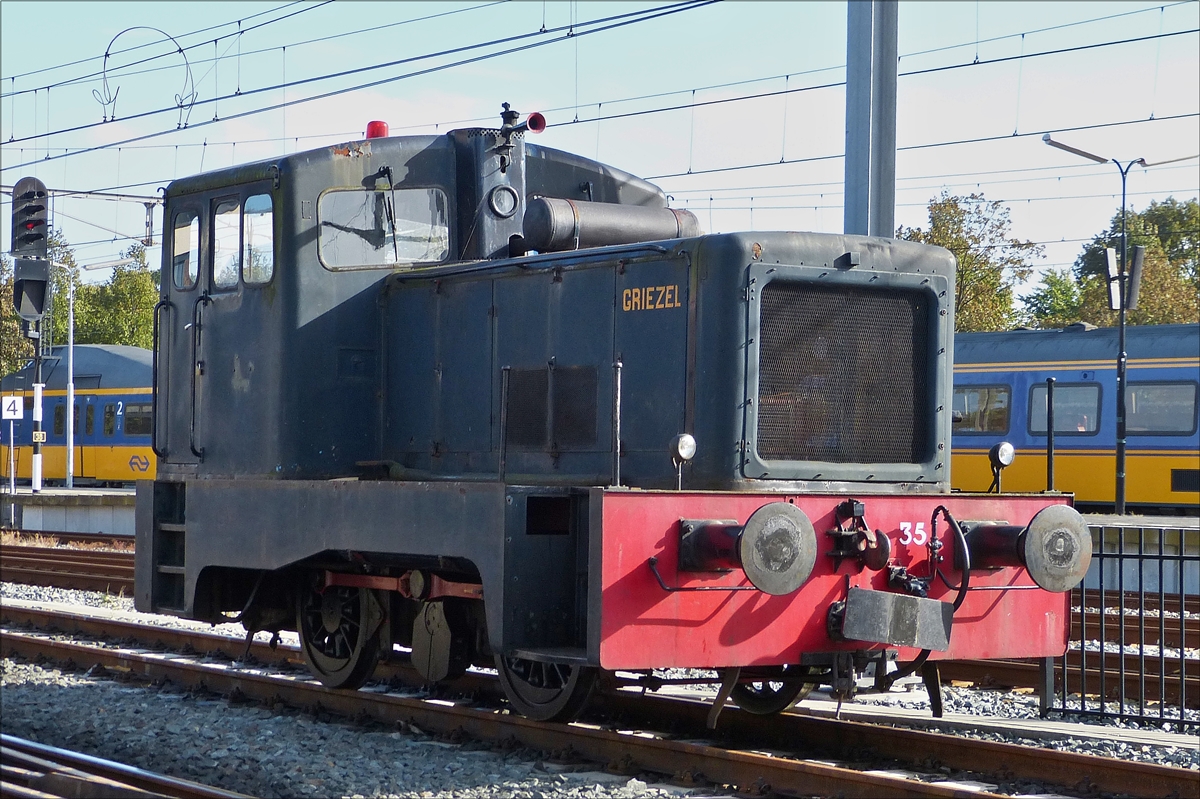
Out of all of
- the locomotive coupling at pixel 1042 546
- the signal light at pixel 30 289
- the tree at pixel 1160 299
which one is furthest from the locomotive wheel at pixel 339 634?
the tree at pixel 1160 299

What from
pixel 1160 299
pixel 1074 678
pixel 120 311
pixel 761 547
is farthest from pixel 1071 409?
pixel 120 311

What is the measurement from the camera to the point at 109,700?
7.84 meters

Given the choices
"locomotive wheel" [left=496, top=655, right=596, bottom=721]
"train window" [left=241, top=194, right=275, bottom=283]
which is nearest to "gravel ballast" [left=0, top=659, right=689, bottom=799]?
"locomotive wheel" [left=496, top=655, right=596, bottom=721]

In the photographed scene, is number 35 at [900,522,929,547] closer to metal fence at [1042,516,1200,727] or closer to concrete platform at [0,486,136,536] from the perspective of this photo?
metal fence at [1042,516,1200,727]

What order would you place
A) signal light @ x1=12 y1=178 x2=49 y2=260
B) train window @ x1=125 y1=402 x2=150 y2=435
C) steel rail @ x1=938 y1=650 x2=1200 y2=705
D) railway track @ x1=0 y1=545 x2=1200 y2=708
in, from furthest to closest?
train window @ x1=125 y1=402 x2=150 y2=435, signal light @ x1=12 y1=178 x2=49 y2=260, steel rail @ x1=938 y1=650 x2=1200 y2=705, railway track @ x1=0 y1=545 x2=1200 y2=708

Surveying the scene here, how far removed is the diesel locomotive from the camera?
221 inches

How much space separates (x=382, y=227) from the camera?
727 centimetres

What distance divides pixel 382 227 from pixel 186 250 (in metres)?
1.39

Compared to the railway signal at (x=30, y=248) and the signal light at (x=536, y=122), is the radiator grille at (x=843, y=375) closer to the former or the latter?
the signal light at (x=536, y=122)

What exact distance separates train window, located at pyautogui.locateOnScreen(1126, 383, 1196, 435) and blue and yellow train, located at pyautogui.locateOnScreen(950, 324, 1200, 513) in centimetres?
2

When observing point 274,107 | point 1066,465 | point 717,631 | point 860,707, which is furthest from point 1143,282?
point 717,631

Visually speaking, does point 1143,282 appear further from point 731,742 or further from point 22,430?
point 731,742

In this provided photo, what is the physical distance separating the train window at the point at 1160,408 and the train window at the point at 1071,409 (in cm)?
53

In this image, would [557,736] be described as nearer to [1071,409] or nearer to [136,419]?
[1071,409]
